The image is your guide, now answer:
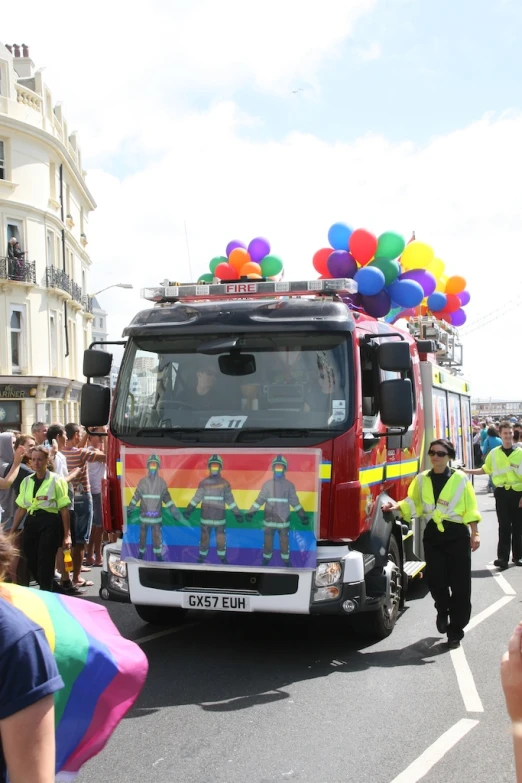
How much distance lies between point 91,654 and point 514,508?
952 cm

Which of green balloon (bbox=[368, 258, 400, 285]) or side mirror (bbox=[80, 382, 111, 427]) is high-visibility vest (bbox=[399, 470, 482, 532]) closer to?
side mirror (bbox=[80, 382, 111, 427])

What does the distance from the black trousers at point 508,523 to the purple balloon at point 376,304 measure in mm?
3510

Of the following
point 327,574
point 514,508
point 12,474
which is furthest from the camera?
point 514,508

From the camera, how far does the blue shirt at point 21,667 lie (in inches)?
69.9

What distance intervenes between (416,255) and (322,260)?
1.11 metres

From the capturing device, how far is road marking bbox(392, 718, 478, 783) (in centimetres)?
414

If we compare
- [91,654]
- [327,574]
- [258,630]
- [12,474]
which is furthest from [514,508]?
[91,654]

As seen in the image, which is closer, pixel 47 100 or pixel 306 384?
pixel 306 384

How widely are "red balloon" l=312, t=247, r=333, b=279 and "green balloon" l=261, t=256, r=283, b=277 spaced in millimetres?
447

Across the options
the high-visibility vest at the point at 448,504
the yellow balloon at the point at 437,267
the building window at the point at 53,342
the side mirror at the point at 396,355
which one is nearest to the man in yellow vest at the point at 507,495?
the yellow balloon at the point at 437,267

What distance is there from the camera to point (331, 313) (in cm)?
635

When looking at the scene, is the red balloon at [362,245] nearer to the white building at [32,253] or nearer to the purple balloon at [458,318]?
the purple balloon at [458,318]

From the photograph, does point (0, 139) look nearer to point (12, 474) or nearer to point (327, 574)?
point (12, 474)

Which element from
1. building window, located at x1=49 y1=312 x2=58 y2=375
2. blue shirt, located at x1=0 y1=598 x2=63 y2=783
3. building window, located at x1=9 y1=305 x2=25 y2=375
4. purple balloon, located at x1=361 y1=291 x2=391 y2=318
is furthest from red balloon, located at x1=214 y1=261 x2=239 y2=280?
building window, located at x1=49 y1=312 x2=58 y2=375
